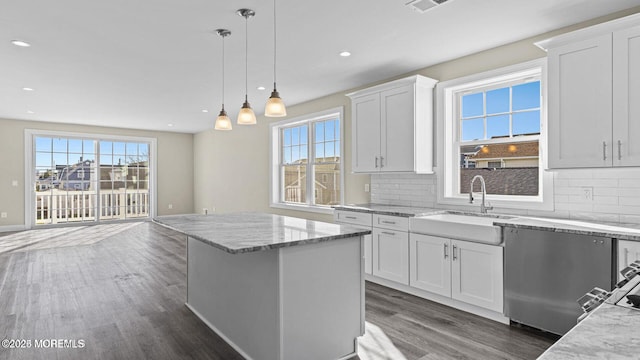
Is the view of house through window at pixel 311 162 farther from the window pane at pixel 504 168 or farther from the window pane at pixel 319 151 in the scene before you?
the window pane at pixel 504 168

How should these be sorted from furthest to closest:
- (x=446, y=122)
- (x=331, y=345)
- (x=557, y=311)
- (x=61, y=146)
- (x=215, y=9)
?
1. (x=61, y=146)
2. (x=446, y=122)
3. (x=215, y=9)
4. (x=557, y=311)
5. (x=331, y=345)

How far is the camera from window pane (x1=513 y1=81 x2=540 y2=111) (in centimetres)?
353

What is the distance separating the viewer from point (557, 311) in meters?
2.68

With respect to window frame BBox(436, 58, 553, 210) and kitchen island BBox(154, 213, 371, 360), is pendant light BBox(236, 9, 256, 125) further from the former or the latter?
window frame BBox(436, 58, 553, 210)

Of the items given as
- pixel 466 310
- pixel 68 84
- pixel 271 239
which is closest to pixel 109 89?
pixel 68 84

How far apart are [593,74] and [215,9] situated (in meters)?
2.96

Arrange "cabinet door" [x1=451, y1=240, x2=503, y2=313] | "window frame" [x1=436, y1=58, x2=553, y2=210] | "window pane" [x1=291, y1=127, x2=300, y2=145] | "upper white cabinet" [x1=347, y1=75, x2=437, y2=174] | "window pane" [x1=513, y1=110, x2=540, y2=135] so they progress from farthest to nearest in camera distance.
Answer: "window pane" [x1=291, y1=127, x2=300, y2=145], "upper white cabinet" [x1=347, y1=75, x2=437, y2=174], "window pane" [x1=513, y1=110, x2=540, y2=135], "window frame" [x1=436, y1=58, x2=553, y2=210], "cabinet door" [x1=451, y1=240, x2=503, y2=313]

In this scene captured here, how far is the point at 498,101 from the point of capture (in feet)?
12.6

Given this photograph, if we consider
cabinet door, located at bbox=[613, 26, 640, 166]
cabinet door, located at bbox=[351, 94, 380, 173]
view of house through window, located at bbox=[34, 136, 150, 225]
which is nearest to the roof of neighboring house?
cabinet door, located at bbox=[613, 26, 640, 166]

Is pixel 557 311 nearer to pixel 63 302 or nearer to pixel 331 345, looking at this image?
pixel 331 345

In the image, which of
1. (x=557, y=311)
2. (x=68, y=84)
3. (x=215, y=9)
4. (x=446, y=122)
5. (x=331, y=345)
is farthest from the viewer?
(x=68, y=84)

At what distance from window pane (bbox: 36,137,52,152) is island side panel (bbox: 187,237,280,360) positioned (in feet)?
24.7

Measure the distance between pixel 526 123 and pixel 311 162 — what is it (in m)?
3.48

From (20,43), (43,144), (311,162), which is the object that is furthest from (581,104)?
(43,144)
